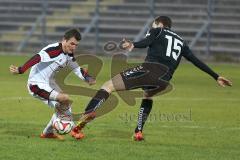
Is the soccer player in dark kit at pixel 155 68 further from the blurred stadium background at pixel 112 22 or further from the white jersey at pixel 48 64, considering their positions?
the blurred stadium background at pixel 112 22

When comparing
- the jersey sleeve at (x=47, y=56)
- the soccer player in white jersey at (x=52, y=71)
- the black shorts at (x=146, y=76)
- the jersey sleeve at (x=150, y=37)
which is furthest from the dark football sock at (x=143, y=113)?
the jersey sleeve at (x=47, y=56)

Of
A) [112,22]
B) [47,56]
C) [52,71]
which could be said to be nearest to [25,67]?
[47,56]

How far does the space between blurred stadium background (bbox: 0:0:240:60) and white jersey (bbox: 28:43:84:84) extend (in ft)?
66.5

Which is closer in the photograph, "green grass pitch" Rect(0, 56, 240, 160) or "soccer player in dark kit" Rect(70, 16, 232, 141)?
"green grass pitch" Rect(0, 56, 240, 160)

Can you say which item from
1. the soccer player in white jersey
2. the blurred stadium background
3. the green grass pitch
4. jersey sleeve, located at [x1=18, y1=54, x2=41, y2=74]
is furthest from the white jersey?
the blurred stadium background

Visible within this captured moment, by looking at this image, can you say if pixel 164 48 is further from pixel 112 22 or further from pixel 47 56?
pixel 112 22

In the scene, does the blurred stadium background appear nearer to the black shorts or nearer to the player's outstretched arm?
the black shorts

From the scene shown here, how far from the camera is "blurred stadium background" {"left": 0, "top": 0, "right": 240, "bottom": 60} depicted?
3209 centimetres

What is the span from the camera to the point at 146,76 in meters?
11.6

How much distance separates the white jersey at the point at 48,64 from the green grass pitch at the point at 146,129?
0.90m

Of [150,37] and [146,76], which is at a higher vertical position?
[150,37]

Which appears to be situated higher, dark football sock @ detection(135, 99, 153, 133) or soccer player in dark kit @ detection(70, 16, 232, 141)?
soccer player in dark kit @ detection(70, 16, 232, 141)

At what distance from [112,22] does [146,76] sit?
76.5ft

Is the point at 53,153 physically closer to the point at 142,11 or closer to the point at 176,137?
the point at 176,137
